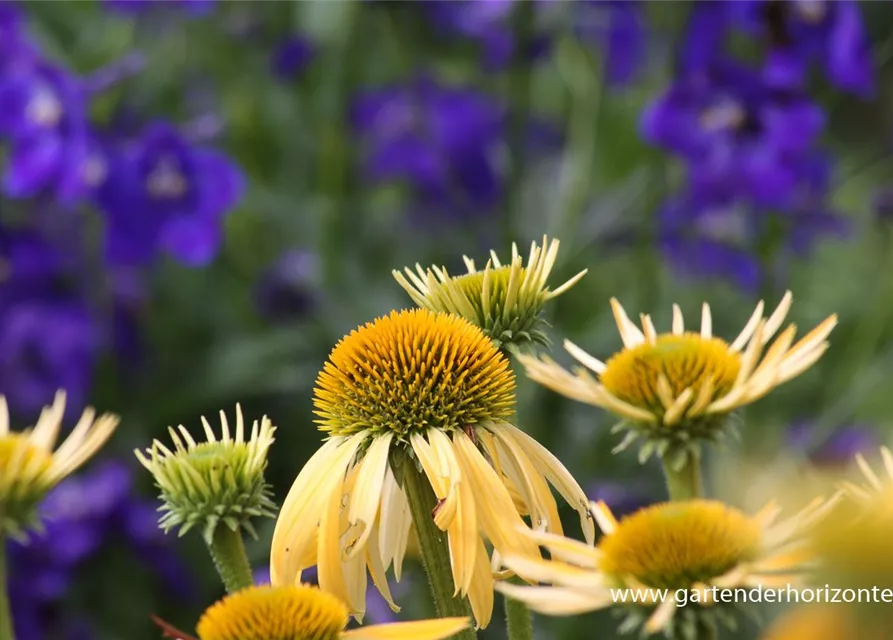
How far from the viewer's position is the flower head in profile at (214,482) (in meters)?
0.47

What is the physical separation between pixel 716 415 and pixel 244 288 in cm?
170

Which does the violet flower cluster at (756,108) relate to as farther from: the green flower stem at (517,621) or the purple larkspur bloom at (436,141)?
the green flower stem at (517,621)

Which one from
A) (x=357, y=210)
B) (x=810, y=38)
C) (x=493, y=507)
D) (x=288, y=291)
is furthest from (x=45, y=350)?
(x=493, y=507)

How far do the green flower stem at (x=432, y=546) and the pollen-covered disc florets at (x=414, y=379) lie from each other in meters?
0.02

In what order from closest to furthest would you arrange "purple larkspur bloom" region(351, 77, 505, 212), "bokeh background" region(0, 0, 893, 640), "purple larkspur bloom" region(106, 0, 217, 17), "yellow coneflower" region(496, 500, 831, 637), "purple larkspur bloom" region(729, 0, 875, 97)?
1. "yellow coneflower" region(496, 500, 831, 637)
2. "purple larkspur bloom" region(729, 0, 875, 97)
3. "bokeh background" region(0, 0, 893, 640)
4. "purple larkspur bloom" region(106, 0, 217, 17)
5. "purple larkspur bloom" region(351, 77, 505, 212)

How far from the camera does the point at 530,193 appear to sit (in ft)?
6.93

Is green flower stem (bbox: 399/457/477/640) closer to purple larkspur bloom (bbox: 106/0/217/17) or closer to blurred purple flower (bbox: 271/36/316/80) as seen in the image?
purple larkspur bloom (bbox: 106/0/217/17)

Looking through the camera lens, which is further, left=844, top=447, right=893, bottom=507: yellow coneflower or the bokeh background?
A: the bokeh background

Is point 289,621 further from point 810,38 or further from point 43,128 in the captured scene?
point 43,128

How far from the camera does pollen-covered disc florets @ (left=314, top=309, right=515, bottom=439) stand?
1.58 feet

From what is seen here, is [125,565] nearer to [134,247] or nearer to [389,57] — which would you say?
[134,247]

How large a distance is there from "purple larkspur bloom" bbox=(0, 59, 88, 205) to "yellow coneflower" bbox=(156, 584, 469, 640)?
4.00 ft

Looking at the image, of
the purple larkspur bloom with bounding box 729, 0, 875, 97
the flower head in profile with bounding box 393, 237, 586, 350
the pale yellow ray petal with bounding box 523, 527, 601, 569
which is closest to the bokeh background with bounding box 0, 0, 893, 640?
the purple larkspur bloom with bounding box 729, 0, 875, 97

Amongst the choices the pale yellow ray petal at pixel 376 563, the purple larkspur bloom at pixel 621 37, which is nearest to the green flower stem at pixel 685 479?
the pale yellow ray petal at pixel 376 563
